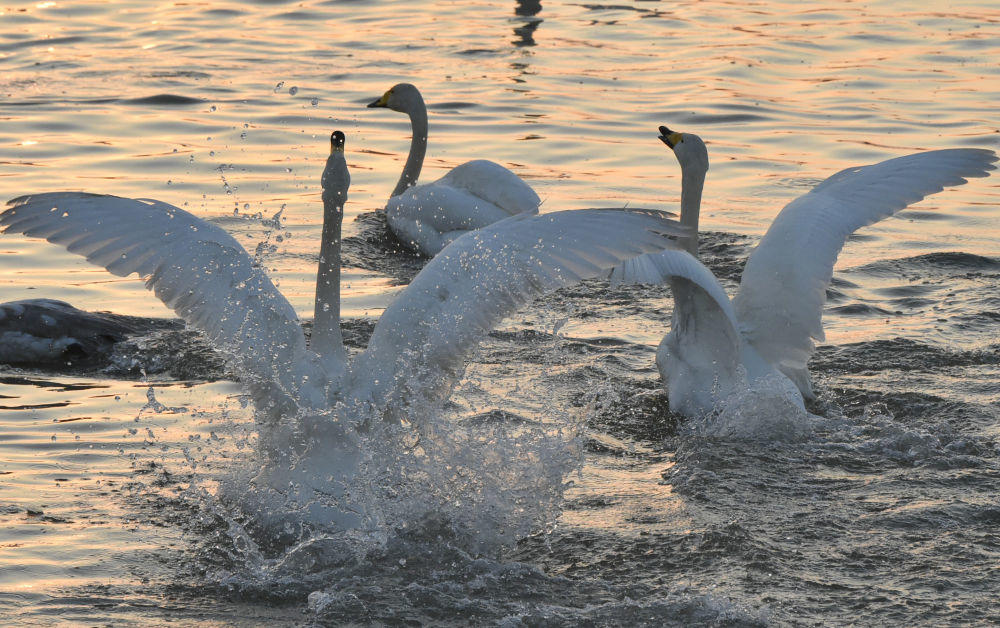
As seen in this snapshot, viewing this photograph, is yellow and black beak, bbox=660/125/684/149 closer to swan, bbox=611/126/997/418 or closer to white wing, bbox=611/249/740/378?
swan, bbox=611/126/997/418

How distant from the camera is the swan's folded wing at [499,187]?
371 inches

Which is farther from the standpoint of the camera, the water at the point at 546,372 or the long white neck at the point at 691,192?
the long white neck at the point at 691,192

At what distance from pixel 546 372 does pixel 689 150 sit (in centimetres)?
152

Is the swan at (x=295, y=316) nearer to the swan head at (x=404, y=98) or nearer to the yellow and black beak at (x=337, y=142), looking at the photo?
the yellow and black beak at (x=337, y=142)

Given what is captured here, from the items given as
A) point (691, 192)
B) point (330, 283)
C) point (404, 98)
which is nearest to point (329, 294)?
point (330, 283)

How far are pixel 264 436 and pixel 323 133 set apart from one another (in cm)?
711

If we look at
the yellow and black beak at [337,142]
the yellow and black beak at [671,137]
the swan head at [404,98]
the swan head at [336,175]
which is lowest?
the swan head at [404,98]

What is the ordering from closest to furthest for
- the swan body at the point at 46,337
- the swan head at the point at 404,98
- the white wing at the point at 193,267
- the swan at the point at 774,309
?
the white wing at the point at 193,267 → the swan at the point at 774,309 → the swan body at the point at 46,337 → the swan head at the point at 404,98

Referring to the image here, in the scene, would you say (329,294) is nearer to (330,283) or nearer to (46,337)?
(330,283)

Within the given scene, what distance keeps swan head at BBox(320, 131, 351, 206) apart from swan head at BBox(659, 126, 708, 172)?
2729mm

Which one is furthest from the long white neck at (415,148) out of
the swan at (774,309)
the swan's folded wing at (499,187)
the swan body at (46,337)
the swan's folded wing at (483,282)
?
the swan's folded wing at (483,282)

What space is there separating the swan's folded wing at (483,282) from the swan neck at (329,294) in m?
0.20

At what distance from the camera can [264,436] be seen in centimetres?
542

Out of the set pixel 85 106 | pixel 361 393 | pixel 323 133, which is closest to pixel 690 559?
pixel 361 393
